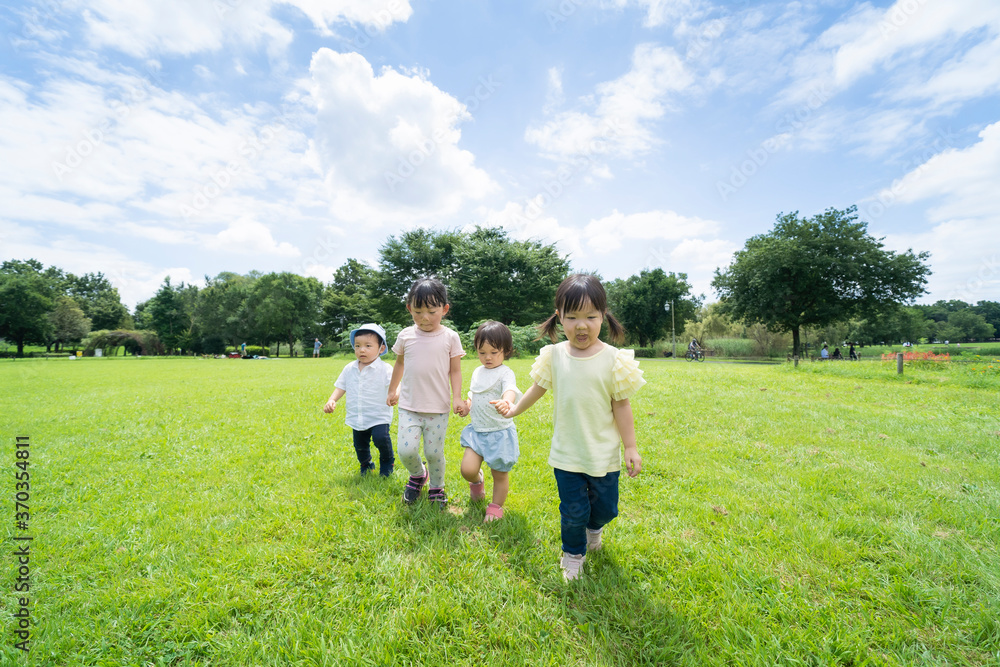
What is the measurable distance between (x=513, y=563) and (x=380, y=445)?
2024mm

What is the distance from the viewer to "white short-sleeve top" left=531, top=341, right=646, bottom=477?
98.7 inches

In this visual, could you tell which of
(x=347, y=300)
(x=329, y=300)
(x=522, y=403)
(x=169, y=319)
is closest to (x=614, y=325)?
(x=522, y=403)

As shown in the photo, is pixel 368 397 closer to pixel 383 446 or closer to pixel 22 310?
pixel 383 446

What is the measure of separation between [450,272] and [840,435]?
112 feet

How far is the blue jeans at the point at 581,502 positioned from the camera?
2.52 m

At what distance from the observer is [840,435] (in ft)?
19.6

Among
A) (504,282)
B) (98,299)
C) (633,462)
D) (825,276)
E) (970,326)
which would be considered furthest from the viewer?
(970,326)

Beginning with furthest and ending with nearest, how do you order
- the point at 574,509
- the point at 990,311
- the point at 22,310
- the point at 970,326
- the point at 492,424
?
the point at 990,311, the point at 970,326, the point at 22,310, the point at 492,424, the point at 574,509

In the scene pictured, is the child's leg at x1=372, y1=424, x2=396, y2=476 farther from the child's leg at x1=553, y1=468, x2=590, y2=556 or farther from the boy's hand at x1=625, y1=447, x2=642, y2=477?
the boy's hand at x1=625, y1=447, x2=642, y2=477

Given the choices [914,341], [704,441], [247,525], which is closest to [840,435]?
[704,441]

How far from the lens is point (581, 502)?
101 inches

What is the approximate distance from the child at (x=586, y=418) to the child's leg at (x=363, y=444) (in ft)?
7.96

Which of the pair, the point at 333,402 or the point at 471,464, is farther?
the point at 333,402

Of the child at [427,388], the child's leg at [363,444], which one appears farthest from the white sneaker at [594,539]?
the child's leg at [363,444]
